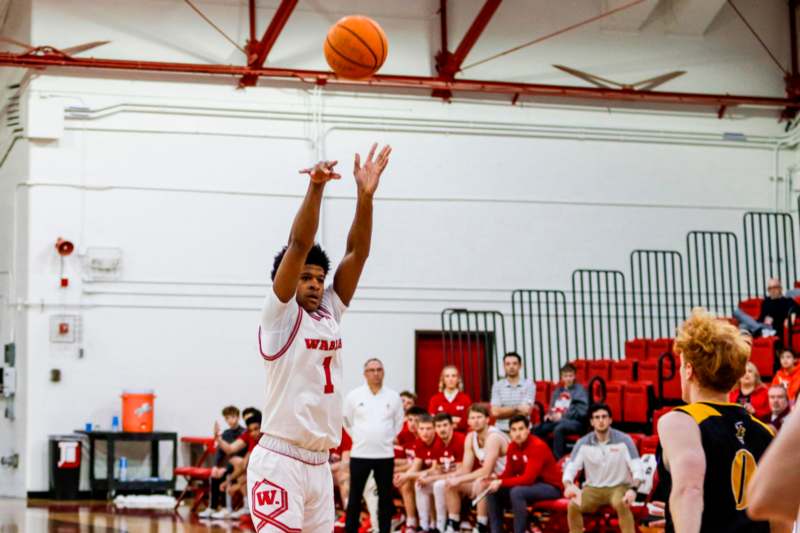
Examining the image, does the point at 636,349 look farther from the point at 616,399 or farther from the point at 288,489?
the point at 288,489

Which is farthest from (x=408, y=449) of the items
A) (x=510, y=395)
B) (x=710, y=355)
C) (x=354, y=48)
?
(x=710, y=355)

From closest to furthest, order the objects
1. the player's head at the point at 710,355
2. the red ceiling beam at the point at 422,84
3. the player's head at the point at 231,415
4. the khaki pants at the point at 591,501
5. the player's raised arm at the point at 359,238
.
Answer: the player's head at the point at 710,355 → the player's raised arm at the point at 359,238 → the khaki pants at the point at 591,501 → the player's head at the point at 231,415 → the red ceiling beam at the point at 422,84

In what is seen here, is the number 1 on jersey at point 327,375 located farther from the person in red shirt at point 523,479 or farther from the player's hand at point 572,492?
the person in red shirt at point 523,479

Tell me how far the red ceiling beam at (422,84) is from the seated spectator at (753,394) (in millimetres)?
7714

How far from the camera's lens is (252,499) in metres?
4.79

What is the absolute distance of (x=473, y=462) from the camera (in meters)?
11.4

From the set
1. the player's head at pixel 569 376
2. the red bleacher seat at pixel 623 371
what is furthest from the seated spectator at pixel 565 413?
the red bleacher seat at pixel 623 371

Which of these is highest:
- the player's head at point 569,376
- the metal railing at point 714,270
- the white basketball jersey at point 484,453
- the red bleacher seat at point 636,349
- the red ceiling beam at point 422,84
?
the red ceiling beam at point 422,84

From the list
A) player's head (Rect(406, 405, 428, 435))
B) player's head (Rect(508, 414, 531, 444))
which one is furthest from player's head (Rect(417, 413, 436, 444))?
player's head (Rect(508, 414, 531, 444))

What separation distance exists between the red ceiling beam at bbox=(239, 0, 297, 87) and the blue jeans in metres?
7.84

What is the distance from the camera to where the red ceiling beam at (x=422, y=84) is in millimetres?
16266

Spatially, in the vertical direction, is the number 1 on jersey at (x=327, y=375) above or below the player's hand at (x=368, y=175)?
below

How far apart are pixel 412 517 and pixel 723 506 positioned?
9.05 meters

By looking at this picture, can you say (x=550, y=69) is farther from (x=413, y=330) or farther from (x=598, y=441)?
(x=598, y=441)
